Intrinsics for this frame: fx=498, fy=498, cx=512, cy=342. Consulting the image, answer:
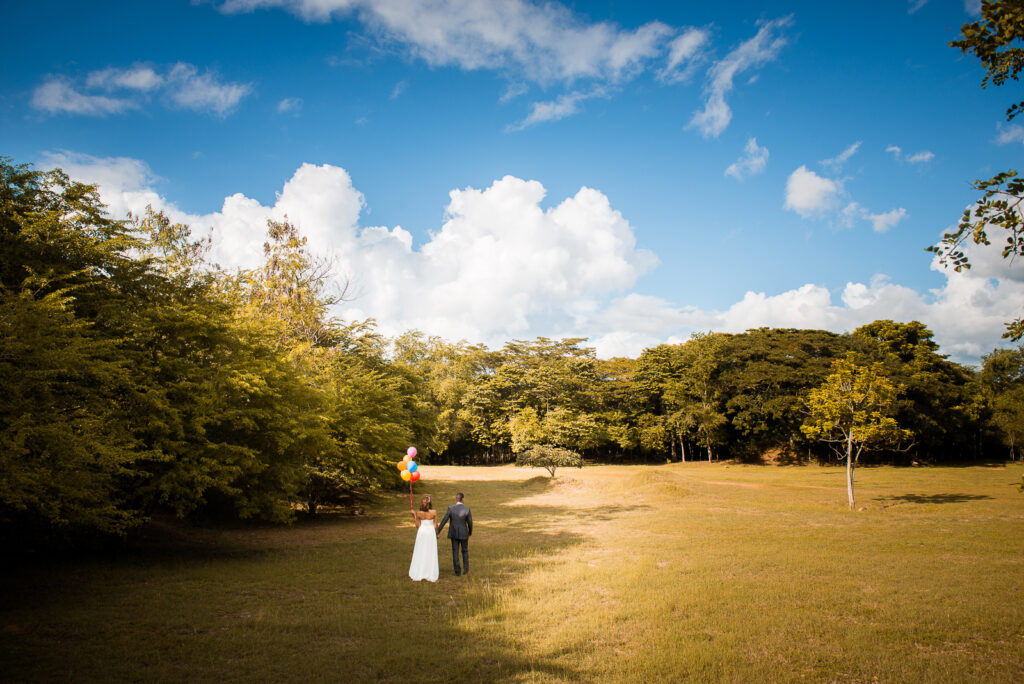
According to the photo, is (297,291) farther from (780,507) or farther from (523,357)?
(523,357)

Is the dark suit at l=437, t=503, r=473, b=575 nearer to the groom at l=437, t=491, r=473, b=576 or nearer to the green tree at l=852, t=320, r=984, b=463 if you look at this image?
the groom at l=437, t=491, r=473, b=576

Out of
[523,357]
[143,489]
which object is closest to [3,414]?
[143,489]

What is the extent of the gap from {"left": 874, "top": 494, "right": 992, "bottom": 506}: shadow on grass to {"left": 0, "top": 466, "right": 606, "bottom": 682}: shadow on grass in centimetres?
1893

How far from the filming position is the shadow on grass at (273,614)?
281 inches

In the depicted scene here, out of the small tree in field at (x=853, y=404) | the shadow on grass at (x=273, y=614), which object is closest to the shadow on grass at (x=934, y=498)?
the small tree in field at (x=853, y=404)

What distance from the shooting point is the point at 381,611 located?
9.77 m

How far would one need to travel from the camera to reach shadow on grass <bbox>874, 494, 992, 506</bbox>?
80.8 ft

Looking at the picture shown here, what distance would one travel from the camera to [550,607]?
9.66 metres

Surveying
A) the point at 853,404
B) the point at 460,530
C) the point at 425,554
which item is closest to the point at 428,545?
the point at 425,554

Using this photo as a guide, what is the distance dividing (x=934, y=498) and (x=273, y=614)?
102 feet

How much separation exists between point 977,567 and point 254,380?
19.4 m

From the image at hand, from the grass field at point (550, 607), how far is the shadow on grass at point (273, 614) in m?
0.05

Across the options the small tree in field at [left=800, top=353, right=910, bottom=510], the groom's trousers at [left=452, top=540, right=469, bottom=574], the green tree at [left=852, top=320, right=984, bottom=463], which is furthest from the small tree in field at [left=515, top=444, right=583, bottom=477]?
the green tree at [left=852, top=320, right=984, bottom=463]

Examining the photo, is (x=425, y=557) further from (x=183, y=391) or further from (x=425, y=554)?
(x=183, y=391)
